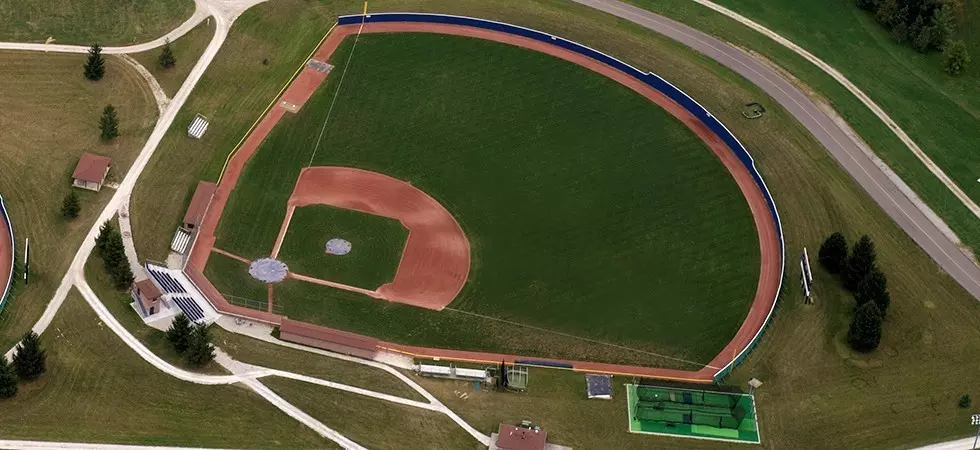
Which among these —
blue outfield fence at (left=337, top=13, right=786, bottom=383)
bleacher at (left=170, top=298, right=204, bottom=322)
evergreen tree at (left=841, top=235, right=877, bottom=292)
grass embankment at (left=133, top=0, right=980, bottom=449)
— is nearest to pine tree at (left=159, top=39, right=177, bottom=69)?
grass embankment at (left=133, top=0, right=980, bottom=449)

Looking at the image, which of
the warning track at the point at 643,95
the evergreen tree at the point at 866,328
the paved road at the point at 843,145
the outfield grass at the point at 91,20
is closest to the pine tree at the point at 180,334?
the warning track at the point at 643,95

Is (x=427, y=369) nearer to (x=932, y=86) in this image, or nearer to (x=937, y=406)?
(x=937, y=406)

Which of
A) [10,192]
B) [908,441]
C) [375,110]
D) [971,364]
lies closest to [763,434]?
[908,441]

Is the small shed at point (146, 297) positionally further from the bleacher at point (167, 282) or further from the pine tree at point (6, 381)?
the pine tree at point (6, 381)

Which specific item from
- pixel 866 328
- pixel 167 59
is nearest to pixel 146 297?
pixel 167 59

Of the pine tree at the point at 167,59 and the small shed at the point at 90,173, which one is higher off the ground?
the pine tree at the point at 167,59

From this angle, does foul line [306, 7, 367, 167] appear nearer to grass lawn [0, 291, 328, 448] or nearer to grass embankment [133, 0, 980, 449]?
grass embankment [133, 0, 980, 449]
